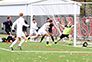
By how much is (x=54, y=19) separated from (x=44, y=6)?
127 centimetres

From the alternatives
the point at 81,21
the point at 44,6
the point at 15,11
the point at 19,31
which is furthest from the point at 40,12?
the point at 15,11

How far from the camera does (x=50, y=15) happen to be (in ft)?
82.0

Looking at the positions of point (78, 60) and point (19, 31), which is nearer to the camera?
point (78, 60)

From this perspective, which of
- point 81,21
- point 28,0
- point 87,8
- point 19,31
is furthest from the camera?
point 28,0

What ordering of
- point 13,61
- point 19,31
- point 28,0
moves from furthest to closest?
point 28,0 → point 19,31 → point 13,61

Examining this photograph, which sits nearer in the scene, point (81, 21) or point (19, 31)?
point (19, 31)

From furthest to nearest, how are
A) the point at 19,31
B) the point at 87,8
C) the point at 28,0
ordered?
1. the point at 28,0
2. the point at 87,8
3. the point at 19,31

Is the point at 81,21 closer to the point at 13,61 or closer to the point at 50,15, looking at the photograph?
the point at 50,15

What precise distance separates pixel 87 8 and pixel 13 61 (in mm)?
14077

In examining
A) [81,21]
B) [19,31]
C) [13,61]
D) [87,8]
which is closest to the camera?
[13,61]

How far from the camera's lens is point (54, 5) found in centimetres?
2434

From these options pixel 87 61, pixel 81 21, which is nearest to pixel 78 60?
pixel 87 61

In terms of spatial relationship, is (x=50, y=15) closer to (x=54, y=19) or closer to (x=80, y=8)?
(x=54, y=19)

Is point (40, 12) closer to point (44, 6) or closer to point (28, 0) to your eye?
point (44, 6)
